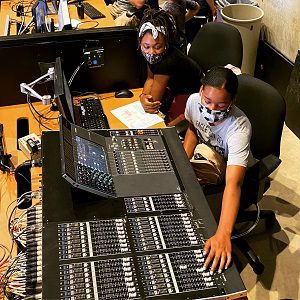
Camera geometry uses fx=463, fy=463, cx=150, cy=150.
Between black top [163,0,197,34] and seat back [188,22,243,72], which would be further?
black top [163,0,197,34]

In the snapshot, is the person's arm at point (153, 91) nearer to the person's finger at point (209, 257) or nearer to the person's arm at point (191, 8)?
the person's finger at point (209, 257)

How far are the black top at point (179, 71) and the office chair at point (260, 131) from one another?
404 millimetres

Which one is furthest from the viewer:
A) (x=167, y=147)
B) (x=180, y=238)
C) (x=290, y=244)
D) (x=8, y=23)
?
(x=8, y=23)

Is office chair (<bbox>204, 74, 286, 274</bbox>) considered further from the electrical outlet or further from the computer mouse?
the electrical outlet

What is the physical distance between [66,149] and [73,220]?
251mm

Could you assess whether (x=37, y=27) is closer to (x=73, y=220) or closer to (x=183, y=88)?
(x=183, y=88)

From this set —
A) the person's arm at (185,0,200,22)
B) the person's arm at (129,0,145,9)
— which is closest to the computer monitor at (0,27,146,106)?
the person's arm at (129,0,145,9)

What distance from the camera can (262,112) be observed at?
2252 millimetres

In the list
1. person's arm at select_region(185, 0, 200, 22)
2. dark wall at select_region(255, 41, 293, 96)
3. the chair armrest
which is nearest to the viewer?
the chair armrest

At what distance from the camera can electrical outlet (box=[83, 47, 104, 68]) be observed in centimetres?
247

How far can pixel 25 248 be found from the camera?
5.37ft

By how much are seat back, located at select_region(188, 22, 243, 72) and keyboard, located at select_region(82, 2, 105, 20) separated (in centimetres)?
95

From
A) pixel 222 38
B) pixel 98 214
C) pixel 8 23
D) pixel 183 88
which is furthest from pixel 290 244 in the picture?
pixel 8 23

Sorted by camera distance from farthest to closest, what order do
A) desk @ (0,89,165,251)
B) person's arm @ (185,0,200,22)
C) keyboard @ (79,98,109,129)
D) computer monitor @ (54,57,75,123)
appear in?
person's arm @ (185,0,200,22)
keyboard @ (79,98,109,129)
desk @ (0,89,165,251)
computer monitor @ (54,57,75,123)
